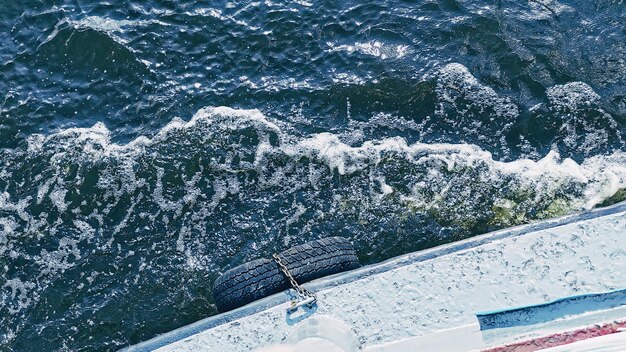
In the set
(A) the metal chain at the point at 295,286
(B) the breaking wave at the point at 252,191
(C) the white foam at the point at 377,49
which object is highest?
(C) the white foam at the point at 377,49

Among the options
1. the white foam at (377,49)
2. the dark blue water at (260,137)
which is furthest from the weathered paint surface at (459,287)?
the white foam at (377,49)

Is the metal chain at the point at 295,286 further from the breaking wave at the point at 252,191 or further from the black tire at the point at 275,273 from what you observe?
the breaking wave at the point at 252,191

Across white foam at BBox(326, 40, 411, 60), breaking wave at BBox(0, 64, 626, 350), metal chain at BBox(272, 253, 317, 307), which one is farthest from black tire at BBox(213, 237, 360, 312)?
white foam at BBox(326, 40, 411, 60)

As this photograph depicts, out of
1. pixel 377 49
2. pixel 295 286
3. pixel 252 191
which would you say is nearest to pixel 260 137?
pixel 252 191

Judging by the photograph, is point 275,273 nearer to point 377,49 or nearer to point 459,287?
point 459,287

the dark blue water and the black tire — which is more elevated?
the dark blue water

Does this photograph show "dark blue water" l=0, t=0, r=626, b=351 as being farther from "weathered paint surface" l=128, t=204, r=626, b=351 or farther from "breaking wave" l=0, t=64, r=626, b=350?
"weathered paint surface" l=128, t=204, r=626, b=351
